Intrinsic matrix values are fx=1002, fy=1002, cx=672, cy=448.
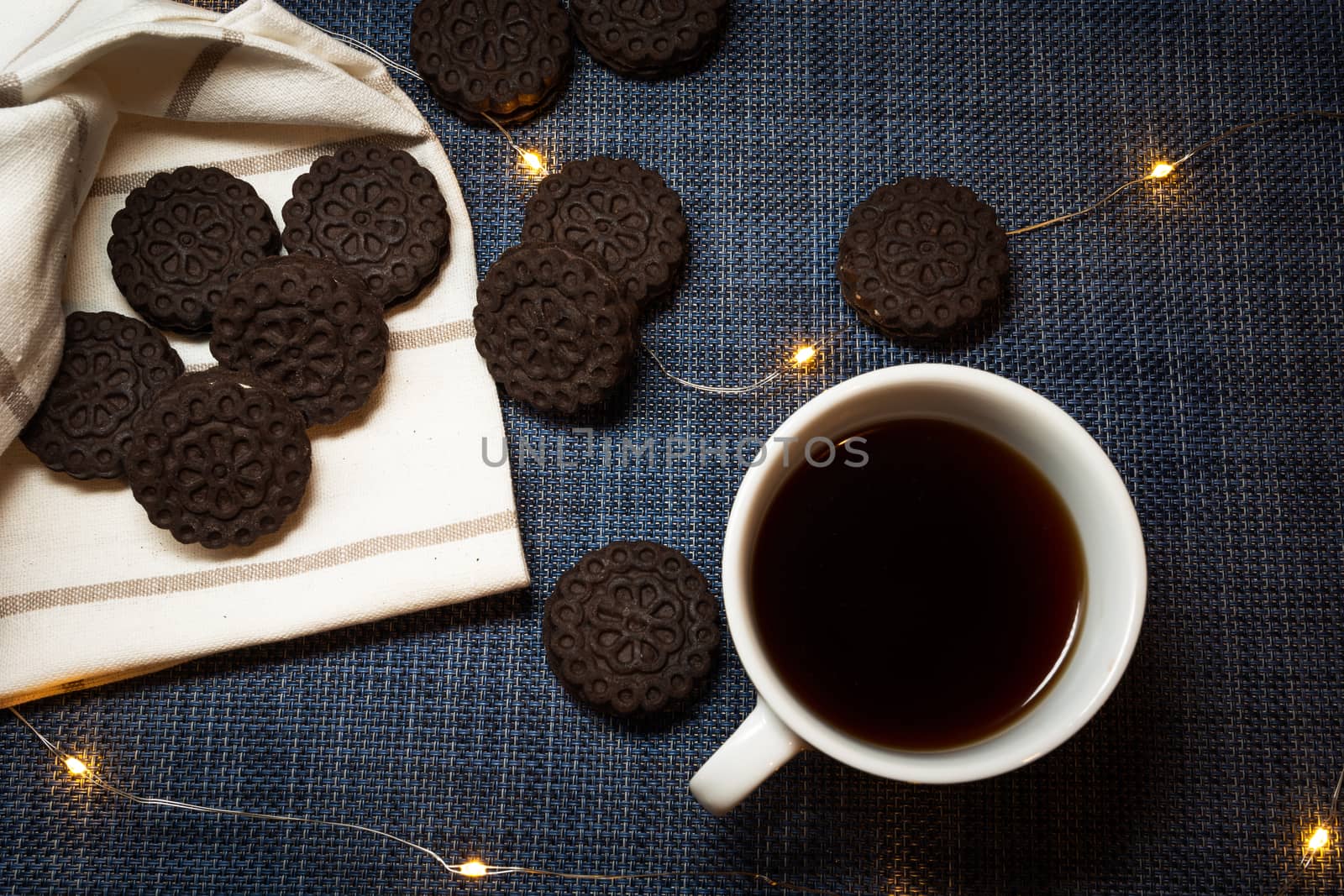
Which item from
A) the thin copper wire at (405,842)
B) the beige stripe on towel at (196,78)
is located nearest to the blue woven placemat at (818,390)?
the thin copper wire at (405,842)

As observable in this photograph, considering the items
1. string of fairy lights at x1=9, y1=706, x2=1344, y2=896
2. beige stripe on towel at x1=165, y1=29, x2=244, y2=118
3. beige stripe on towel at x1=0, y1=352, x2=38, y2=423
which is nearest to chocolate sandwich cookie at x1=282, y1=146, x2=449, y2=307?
beige stripe on towel at x1=165, y1=29, x2=244, y2=118

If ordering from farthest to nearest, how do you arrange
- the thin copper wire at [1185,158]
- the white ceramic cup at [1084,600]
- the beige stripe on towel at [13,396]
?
the thin copper wire at [1185,158], the beige stripe on towel at [13,396], the white ceramic cup at [1084,600]

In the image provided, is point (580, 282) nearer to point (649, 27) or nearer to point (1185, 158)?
point (649, 27)

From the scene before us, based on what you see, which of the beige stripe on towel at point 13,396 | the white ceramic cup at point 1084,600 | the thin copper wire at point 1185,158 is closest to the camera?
the white ceramic cup at point 1084,600

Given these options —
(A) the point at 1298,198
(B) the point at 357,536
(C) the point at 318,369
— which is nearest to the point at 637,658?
(B) the point at 357,536

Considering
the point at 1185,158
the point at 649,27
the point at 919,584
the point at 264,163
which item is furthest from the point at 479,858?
the point at 1185,158

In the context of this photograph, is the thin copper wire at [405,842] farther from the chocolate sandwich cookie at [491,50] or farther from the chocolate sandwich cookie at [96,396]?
the chocolate sandwich cookie at [491,50]
